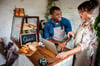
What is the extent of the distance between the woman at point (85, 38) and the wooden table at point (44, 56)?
3.5 inches

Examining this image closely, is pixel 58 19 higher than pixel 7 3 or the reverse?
the reverse

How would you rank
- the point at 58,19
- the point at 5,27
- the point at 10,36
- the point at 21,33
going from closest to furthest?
the point at 58,19 → the point at 21,33 → the point at 5,27 → the point at 10,36

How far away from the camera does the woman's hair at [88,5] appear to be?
3.75ft

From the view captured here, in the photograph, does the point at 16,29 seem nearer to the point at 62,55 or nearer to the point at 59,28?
the point at 59,28

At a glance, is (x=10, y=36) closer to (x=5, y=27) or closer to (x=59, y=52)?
(x=5, y=27)

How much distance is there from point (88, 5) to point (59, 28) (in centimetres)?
50

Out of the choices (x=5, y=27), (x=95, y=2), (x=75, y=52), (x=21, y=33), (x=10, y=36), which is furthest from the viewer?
(x=10, y=36)

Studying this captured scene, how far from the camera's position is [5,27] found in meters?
1.86

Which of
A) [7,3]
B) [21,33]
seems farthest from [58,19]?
[7,3]

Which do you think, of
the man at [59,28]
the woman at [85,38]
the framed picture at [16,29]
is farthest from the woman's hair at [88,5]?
the framed picture at [16,29]

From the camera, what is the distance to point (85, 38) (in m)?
1.20

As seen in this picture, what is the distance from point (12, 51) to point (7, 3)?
833 mm

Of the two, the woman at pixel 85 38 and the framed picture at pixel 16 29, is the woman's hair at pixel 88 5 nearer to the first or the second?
the woman at pixel 85 38

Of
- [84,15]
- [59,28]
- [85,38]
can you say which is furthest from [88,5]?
[59,28]
